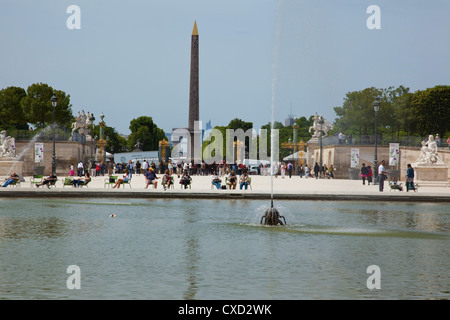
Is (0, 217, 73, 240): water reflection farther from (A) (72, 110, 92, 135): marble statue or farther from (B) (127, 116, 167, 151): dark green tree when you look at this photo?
(B) (127, 116, 167, 151): dark green tree

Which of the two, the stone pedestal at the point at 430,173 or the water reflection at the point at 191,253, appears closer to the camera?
the water reflection at the point at 191,253

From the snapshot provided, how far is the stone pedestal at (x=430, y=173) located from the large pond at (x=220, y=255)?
1809cm

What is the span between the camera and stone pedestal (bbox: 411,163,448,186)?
35.5 meters

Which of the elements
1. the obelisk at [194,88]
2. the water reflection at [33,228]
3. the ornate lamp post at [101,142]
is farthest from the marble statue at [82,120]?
the water reflection at [33,228]

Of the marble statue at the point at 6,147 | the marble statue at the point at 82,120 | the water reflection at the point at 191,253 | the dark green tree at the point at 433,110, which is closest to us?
the water reflection at the point at 191,253

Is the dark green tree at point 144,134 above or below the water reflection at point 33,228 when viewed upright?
above

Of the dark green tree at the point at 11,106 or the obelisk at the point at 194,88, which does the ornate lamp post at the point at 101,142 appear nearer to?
the dark green tree at the point at 11,106

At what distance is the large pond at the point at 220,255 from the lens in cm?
766

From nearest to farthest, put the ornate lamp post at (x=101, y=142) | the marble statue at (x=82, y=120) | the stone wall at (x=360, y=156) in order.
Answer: the stone wall at (x=360, y=156) → the marble statue at (x=82, y=120) → the ornate lamp post at (x=101, y=142)

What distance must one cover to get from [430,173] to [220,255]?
28.1m

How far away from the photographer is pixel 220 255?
10320 mm

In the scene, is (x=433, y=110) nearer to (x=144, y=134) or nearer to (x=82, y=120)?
(x=82, y=120)

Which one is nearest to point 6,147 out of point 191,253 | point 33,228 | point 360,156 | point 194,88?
point 194,88

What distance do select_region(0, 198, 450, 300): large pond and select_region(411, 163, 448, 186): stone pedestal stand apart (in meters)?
18.1
